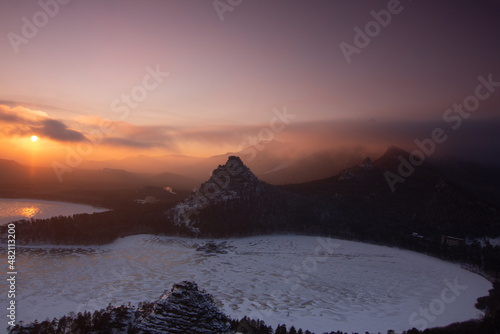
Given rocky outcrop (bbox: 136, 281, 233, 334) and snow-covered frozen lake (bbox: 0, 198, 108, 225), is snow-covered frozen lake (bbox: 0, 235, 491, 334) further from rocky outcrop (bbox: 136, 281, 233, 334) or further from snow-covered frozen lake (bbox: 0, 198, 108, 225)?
snow-covered frozen lake (bbox: 0, 198, 108, 225)

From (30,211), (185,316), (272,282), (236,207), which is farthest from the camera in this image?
(30,211)

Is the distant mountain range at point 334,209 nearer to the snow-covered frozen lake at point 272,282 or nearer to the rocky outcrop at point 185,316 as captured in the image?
the snow-covered frozen lake at point 272,282

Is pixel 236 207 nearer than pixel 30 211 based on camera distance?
Yes

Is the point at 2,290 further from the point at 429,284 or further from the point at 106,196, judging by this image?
the point at 106,196

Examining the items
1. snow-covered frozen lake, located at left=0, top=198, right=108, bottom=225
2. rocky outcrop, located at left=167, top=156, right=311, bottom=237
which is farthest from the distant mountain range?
snow-covered frozen lake, located at left=0, top=198, right=108, bottom=225

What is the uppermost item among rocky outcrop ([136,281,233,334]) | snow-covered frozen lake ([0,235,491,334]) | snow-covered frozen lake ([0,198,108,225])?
snow-covered frozen lake ([0,198,108,225])

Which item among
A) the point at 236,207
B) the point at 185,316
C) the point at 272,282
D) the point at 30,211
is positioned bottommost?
the point at 272,282

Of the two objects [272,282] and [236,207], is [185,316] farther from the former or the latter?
[236,207]

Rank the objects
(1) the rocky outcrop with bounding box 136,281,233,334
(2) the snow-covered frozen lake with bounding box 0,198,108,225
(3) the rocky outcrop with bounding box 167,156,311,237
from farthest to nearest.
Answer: (2) the snow-covered frozen lake with bounding box 0,198,108,225 < (3) the rocky outcrop with bounding box 167,156,311,237 < (1) the rocky outcrop with bounding box 136,281,233,334

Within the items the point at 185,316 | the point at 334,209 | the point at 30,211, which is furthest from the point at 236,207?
the point at 30,211

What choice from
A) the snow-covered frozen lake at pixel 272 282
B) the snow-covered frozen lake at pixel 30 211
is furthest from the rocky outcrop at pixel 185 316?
the snow-covered frozen lake at pixel 30 211
